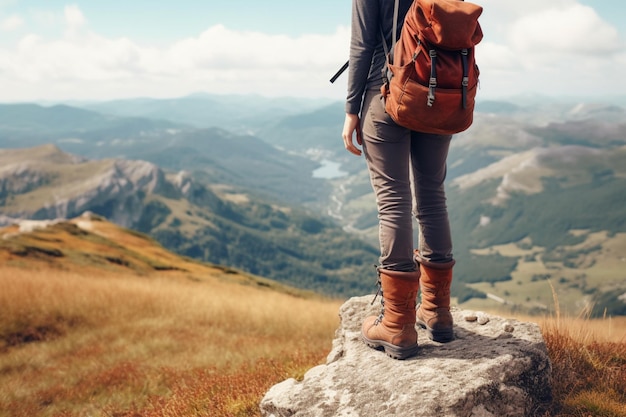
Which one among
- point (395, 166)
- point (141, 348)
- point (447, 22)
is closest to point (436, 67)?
point (447, 22)

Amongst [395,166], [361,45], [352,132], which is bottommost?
[395,166]

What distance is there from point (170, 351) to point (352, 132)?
697cm

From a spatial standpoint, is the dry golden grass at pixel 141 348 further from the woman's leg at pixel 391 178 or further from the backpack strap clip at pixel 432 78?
the backpack strap clip at pixel 432 78

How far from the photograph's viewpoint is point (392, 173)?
14.8 ft

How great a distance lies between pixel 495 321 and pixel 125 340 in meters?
8.12

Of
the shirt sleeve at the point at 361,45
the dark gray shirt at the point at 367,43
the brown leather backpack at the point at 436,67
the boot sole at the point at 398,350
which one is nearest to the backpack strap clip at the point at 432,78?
the brown leather backpack at the point at 436,67

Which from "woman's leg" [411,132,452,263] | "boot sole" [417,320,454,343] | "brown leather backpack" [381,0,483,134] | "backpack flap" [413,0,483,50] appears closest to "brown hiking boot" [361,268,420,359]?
"boot sole" [417,320,454,343]

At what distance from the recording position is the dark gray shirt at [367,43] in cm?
446

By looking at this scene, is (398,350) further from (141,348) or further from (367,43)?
(141,348)

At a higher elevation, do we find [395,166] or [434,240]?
[395,166]

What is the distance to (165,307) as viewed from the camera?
1243 cm

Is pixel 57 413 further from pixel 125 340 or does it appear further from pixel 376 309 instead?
pixel 376 309

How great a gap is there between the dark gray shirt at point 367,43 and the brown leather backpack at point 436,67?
401mm

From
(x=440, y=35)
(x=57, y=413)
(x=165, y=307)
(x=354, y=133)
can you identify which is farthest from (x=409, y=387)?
(x=165, y=307)
